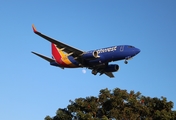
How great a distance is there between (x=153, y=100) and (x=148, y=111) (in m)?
3.03

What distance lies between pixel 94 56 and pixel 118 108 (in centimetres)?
1122

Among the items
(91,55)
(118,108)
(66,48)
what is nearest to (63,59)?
(66,48)

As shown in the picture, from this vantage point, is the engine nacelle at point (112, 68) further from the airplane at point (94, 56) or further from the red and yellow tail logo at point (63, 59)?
the red and yellow tail logo at point (63, 59)

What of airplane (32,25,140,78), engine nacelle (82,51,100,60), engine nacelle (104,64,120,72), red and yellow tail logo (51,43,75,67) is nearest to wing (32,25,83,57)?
airplane (32,25,140,78)

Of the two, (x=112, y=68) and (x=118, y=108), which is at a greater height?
(x=112, y=68)

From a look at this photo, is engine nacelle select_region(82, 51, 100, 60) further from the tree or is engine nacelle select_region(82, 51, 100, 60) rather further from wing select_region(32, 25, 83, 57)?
the tree

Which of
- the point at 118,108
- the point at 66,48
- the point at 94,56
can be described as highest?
the point at 66,48


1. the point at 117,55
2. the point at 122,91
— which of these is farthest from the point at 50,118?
the point at 117,55

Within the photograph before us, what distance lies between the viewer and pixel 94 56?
186 feet

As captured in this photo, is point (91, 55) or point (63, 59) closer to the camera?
point (91, 55)

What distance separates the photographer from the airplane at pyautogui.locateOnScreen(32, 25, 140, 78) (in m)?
56.1

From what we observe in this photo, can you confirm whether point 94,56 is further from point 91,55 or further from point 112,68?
point 112,68

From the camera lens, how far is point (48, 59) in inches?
2557

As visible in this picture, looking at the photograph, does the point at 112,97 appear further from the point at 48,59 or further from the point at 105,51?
the point at 48,59
